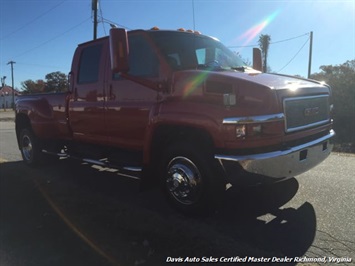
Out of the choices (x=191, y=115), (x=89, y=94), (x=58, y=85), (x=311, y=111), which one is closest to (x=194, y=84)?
(x=191, y=115)

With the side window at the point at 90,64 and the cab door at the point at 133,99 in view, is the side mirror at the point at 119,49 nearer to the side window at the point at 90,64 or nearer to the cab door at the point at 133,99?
the cab door at the point at 133,99

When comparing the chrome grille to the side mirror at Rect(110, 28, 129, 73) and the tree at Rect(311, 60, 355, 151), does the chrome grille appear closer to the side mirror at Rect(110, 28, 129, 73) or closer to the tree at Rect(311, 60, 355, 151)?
the side mirror at Rect(110, 28, 129, 73)

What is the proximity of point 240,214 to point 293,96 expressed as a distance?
1.56m

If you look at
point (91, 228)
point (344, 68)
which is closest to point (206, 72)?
point (91, 228)

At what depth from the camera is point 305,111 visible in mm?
4414

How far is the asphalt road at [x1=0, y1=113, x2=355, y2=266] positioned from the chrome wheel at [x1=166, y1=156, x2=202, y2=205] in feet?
0.88

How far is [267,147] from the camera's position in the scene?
3.99 meters

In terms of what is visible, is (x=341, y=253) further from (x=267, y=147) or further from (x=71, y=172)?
(x=71, y=172)

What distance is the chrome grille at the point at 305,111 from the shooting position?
4.14 m

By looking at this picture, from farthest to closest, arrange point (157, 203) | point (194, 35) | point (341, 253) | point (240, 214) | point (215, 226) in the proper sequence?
1. point (194, 35)
2. point (157, 203)
3. point (240, 214)
4. point (215, 226)
5. point (341, 253)

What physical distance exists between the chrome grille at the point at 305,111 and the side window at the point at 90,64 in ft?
10.4

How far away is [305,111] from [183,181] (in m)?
1.67

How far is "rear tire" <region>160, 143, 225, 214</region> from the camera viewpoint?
4203 millimetres

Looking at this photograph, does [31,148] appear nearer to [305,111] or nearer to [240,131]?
[240,131]
